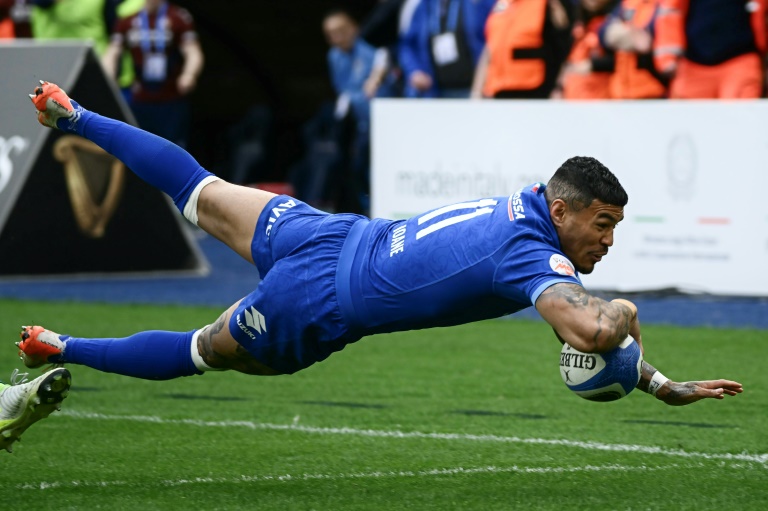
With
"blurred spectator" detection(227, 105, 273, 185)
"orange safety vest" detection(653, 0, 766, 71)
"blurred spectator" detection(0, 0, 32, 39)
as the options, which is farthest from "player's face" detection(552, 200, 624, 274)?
"blurred spectator" detection(227, 105, 273, 185)

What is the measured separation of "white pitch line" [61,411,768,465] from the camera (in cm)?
678

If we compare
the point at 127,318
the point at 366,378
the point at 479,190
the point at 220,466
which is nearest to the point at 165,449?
the point at 220,466

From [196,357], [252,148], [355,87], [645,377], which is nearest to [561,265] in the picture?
[645,377]

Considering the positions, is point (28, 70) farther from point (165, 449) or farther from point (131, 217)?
point (165, 449)

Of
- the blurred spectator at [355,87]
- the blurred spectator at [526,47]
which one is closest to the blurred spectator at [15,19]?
the blurred spectator at [355,87]

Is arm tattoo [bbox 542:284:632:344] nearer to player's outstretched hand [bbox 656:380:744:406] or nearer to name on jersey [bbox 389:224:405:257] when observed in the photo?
player's outstretched hand [bbox 656:380:744:406]

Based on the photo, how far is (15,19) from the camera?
17.7 m

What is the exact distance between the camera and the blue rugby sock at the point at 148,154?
6496 millimetres

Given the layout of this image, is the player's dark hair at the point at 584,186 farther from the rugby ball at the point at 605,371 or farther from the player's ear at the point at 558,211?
the rugby ball at the point at 605,371

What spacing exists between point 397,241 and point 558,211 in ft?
2.28

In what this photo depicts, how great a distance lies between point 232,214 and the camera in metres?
6.41

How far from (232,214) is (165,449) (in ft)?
4.26

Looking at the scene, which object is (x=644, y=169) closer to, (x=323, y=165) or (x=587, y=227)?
(x=587, y=227)

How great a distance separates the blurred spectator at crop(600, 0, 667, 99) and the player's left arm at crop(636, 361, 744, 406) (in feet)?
25.9
